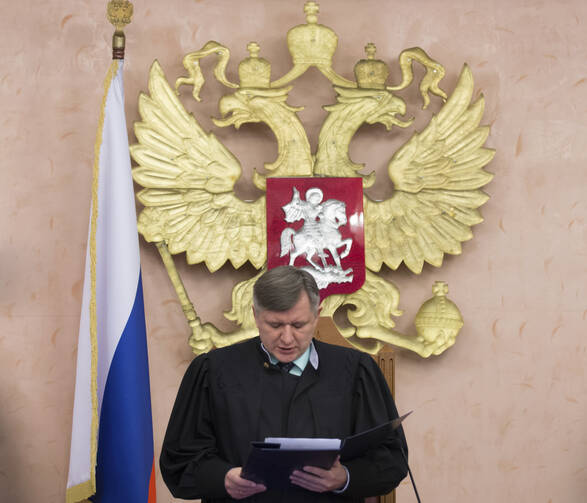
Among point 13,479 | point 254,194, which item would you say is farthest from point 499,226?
point 13,479

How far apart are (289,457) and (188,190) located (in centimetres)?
194

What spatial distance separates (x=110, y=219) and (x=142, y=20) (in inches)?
43.7

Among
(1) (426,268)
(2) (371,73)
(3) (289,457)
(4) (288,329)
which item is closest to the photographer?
(3) (289,457)

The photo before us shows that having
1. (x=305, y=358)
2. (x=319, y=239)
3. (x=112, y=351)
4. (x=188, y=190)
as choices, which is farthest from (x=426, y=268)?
(x=305, y=358)

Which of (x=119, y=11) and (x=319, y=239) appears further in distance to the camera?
(x=319, y=239)

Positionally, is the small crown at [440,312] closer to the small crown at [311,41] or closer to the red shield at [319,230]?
the red shield at [319,230]

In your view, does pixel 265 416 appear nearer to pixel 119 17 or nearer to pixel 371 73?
pixel 119 17

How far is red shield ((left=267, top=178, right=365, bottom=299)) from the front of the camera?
11.5 feet

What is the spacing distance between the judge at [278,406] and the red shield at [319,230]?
4.43 feet

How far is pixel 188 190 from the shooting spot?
3518 millimetres

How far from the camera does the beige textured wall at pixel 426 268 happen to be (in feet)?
11.6

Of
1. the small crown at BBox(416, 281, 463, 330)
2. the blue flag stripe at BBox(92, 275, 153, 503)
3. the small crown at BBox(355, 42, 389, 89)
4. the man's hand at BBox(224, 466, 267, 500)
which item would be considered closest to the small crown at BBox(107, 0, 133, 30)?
the small crown at BBox(355, 42, 389, 89)

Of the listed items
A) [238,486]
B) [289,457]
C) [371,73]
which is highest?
[371,73]

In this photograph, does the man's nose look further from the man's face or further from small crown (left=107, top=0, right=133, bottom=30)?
small crown (left=107, top=0, right=133, bottom=30)
